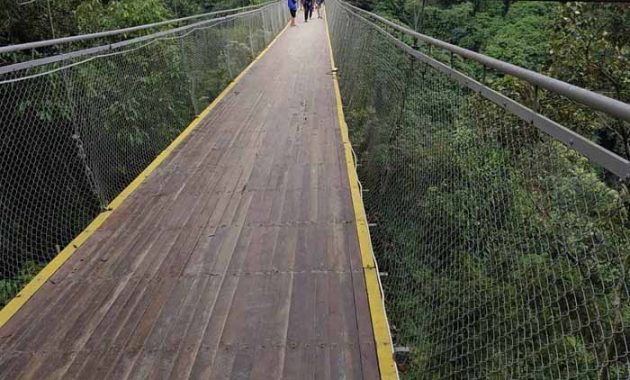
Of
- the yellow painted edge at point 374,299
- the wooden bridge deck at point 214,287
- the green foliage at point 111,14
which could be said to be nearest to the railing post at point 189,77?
the green foliage at point 111,14

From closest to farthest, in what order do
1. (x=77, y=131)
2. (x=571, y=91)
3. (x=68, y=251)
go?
Answer: (x=571, y=91), (x=68, y=251), (x=77, y=131)

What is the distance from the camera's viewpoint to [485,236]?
2.90m

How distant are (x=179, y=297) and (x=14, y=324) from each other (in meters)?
0.88

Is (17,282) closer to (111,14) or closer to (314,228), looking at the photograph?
(314,228)

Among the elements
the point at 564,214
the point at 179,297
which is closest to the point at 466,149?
the point at 564,214

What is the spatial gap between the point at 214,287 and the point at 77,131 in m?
1.96

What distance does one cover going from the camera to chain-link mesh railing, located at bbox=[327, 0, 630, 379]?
183cm

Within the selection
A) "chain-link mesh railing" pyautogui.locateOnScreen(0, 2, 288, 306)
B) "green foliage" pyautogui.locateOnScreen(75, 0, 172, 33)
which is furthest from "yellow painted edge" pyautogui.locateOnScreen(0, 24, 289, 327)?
"green foliage" pyautogui.locateOnScreen(75, 0, 172, 33)

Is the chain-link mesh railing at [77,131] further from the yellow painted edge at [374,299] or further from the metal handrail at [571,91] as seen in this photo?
the metal handrail at [571,91]

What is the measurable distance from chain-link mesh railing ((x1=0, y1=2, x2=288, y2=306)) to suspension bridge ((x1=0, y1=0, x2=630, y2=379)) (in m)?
0.04

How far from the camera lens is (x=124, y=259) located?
10.7ft

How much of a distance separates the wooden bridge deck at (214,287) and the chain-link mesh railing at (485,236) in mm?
524

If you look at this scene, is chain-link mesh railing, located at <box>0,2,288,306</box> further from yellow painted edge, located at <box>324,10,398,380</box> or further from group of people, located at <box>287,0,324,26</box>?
group of people, located at <box>287,0,324,26</box>

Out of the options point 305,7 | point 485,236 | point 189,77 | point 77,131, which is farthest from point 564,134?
point 305,7
